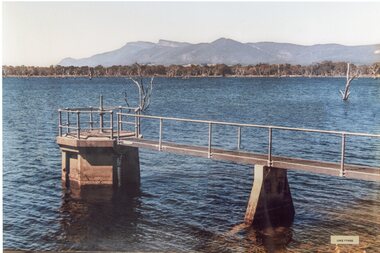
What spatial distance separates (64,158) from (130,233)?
15.9 feet

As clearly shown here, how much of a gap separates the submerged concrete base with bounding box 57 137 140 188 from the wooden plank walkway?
60 cm

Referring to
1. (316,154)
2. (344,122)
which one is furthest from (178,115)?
(316,154)

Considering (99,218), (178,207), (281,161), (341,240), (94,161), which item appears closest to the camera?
(341,240)

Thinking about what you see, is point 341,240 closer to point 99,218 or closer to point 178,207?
point 178,207

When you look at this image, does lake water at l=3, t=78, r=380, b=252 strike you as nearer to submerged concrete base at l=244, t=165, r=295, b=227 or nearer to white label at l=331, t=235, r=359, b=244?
submerged concrete base at l=244, t=165, r=295, b=227

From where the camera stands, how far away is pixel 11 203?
16.9m

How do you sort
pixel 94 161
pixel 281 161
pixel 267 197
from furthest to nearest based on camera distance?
pixel 94 161 → pixel 267 197 → pixel 281 161

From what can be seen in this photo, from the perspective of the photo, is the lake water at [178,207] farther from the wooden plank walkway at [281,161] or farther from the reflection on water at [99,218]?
the wooden plank walkway at [281,161]

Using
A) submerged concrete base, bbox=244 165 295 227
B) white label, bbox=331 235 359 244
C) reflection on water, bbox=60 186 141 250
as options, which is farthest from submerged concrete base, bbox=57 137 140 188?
→ white label, bbox=331 235 359 244

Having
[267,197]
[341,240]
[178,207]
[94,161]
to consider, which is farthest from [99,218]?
[341,240]

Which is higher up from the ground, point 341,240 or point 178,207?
point 341,240

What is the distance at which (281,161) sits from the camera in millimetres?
13828

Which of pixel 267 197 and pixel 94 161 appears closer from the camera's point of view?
pixel 267 197

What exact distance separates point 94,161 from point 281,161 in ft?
21.0
